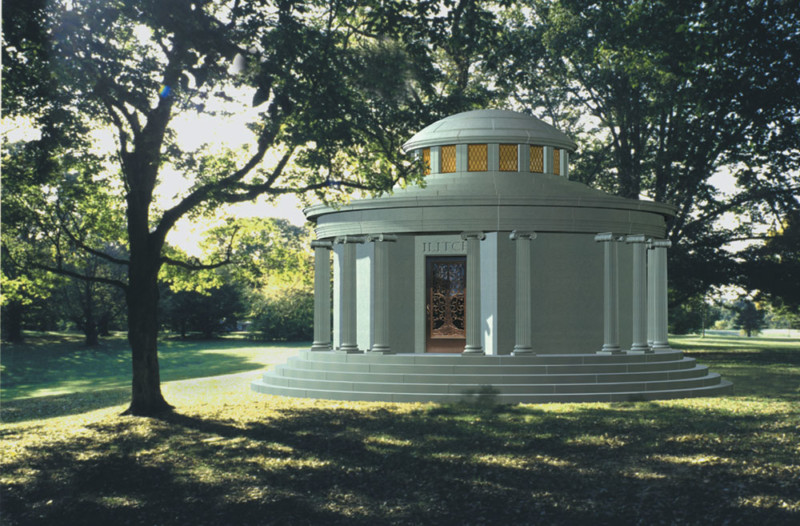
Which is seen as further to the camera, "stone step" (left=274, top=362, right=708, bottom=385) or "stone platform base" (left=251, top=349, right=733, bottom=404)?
"stone step" (left=274, top=362, right=708, bottom=385)

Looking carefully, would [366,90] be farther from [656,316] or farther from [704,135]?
[704,135]

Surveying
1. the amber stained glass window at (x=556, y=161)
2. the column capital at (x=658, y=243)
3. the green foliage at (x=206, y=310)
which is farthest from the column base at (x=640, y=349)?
the green foliage at (x=206, y=310)

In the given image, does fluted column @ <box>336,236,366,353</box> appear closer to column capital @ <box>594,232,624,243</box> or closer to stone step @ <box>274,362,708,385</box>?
stone step @ <box>274,362,708,385</box>

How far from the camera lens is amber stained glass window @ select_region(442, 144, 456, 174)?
24.0m

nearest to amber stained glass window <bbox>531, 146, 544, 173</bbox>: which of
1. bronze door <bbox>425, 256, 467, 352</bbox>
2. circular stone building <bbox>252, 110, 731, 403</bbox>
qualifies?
circular stone building <bbox>252, 110, 731, 403</bbox>

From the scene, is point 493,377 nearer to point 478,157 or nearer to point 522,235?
point 522,235

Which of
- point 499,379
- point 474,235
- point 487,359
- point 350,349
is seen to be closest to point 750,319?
point 474,235

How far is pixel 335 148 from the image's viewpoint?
16734mm

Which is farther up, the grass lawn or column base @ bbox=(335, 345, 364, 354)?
column base @ bbox=(335, 345, 364, 354)

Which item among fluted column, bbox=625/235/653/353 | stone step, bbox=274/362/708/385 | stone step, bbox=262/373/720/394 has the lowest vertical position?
stone step, bbox=262/373/720/394

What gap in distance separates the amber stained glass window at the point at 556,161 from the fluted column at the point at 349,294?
23.2 feet

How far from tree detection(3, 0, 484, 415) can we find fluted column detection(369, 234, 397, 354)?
2730mm

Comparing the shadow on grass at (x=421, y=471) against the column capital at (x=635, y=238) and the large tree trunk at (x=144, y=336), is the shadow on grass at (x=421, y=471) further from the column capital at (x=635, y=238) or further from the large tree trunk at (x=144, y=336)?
the column capital at (x=635, y=238)

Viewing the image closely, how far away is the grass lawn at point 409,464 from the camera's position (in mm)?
9102
